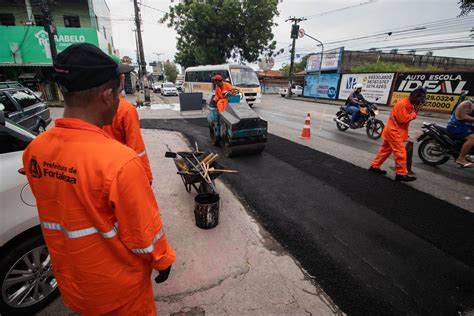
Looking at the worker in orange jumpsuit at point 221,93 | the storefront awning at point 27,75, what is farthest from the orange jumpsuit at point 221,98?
the storefront awning at point 27,75

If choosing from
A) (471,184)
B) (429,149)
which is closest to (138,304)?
(471,184)

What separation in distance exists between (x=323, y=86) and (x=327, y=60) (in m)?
4.24

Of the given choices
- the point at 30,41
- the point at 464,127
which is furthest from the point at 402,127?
the point at 30,41

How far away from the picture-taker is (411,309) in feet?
7.25

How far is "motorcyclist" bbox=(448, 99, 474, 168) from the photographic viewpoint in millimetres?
5059

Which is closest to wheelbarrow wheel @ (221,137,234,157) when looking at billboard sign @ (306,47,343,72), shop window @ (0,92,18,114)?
shop window @ (0,92,18,114)

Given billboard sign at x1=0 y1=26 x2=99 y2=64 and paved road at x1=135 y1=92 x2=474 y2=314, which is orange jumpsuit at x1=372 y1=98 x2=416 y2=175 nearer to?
paved road at x1=135 y1=92 x2=474 y2=314

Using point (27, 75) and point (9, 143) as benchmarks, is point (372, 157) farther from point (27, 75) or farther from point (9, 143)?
point (27, 75)

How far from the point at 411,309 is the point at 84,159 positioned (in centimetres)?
289

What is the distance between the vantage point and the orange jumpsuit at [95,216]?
101 cm

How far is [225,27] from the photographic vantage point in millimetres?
26078

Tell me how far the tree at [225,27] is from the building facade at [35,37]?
9.25 m

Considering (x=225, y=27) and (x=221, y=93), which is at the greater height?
(x=225, y=27)

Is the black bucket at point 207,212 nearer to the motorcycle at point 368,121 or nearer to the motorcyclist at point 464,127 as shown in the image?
the motorcyclist at point 464,127
